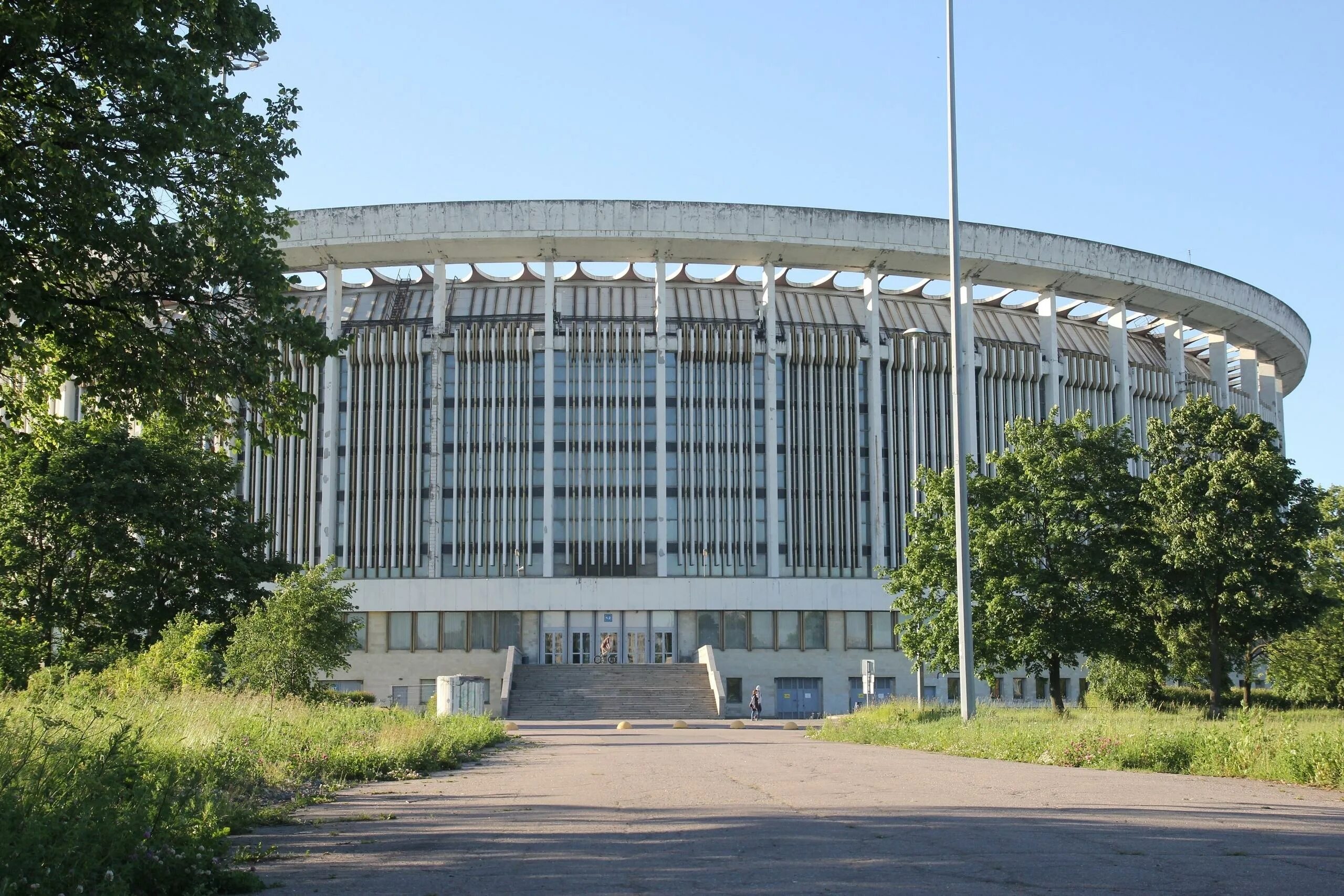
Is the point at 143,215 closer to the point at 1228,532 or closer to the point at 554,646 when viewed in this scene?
the point at 1228,532

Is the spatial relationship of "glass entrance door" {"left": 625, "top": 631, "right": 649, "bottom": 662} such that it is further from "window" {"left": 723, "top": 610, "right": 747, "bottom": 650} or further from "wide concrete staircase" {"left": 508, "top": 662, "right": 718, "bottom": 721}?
"window" {"left": 723, "top": 610, "right": 747, "bottom": 650}

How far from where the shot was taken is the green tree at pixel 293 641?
26.1 metres

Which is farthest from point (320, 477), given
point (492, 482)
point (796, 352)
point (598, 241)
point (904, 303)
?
point (904, 303)

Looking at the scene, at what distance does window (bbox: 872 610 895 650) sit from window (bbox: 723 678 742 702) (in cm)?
649

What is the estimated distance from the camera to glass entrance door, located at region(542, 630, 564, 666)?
191 feet

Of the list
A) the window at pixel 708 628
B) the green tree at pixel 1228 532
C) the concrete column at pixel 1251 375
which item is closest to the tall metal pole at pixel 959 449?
the green tree at pixel 1228 532

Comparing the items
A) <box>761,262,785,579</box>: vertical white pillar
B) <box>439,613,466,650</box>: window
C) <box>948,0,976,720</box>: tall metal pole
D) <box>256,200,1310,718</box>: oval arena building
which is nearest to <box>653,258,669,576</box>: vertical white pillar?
<box>256,200,1310,718</box>: oval arena building

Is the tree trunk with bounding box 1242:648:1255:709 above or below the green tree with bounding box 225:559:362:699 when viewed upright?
below

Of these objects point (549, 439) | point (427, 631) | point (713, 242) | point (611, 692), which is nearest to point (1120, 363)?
point (713, 242)

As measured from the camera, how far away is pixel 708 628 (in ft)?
191

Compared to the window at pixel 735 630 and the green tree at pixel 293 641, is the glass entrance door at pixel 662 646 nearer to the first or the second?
the window at pixel 735 630

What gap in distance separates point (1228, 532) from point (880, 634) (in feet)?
92.9

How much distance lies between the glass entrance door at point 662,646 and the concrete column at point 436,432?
10.4 m

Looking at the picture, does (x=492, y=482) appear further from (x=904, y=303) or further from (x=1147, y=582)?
(x=1147, y=582)
